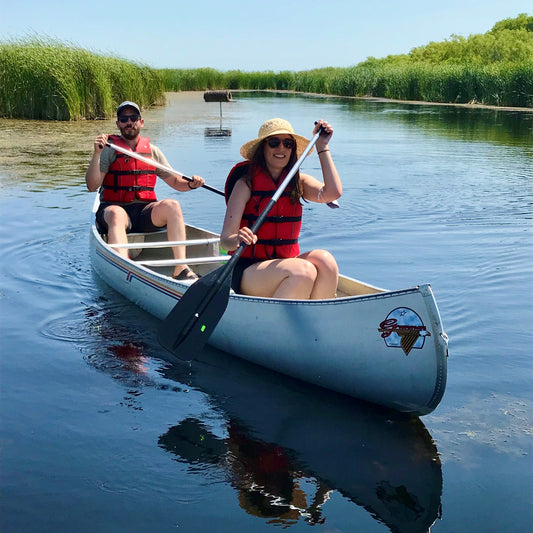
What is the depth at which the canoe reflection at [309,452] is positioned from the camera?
2781mm

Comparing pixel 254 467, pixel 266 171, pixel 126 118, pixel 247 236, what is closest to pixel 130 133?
pixel 126 118

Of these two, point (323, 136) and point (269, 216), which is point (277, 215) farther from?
point (323, 136)

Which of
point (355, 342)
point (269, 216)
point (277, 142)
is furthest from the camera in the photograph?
point (269, 216)

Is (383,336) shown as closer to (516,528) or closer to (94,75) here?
(516,528)

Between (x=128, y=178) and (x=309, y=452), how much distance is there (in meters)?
3.06

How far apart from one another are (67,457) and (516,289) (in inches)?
147

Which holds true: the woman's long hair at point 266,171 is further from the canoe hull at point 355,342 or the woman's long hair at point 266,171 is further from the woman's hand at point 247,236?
the canoe hull at point 355,342

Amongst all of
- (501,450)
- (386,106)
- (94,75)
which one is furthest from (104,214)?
(386,106)

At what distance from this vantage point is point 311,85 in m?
44.8

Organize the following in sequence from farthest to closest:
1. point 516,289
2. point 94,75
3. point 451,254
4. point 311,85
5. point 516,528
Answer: point 311,85 < point 94,75 < point 451,254 < point 516,289 < point 516,528

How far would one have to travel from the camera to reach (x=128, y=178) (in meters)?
5.52

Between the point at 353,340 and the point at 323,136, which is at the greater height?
the point at 323,136

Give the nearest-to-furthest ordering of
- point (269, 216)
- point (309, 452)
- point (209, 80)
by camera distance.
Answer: point (309, 452), point (269, 216), point (209, 80)

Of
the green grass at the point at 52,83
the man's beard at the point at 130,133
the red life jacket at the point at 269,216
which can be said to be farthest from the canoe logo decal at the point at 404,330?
the green grass at the point at 52,83
